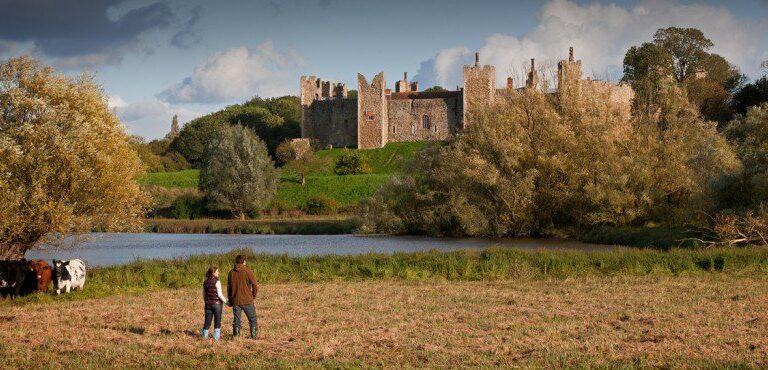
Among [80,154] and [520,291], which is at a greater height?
[80,154]

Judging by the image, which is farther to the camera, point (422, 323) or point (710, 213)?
point (710, 213)

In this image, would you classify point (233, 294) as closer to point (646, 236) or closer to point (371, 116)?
point (646, 236)

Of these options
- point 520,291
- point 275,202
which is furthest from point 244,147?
point 520,291

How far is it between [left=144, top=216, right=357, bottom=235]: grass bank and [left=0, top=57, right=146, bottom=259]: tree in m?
25.4

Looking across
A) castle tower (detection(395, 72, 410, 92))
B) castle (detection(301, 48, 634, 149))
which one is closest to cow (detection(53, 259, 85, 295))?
castle (detection(301, 48, 634, 149))

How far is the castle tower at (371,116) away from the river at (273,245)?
3899cm

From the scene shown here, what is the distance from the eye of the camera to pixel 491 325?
15281 mm

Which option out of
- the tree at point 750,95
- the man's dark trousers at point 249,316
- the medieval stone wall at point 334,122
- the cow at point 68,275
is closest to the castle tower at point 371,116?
the medieval stone wall at point 334,122

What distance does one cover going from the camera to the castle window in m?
88.9

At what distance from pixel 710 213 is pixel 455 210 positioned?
45.1 feet

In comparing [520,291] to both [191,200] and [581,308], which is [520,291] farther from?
[191,200]

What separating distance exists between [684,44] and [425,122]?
80.7ft

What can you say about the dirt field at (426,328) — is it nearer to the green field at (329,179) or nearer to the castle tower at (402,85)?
the green field at (329,179)

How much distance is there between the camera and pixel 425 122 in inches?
3509
